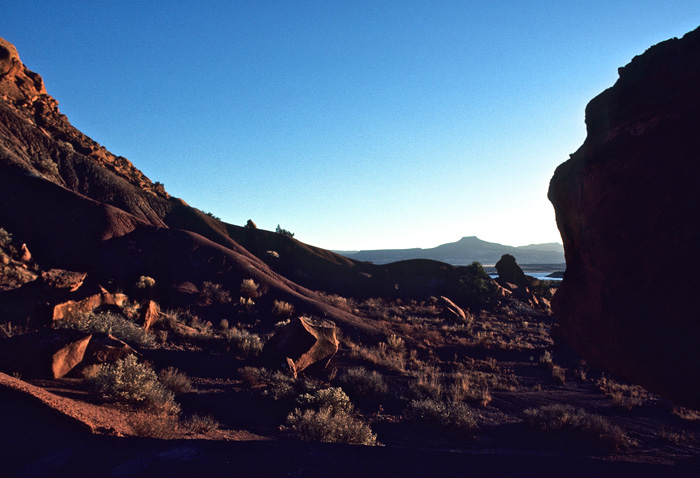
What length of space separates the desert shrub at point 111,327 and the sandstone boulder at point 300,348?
3589mm

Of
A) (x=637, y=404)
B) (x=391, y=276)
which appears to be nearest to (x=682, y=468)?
(x=637, y=404)

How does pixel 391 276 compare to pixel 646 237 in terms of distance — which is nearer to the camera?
pixel 646 237

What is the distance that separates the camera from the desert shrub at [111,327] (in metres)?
8.72

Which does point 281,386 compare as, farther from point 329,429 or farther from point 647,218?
point 647,218

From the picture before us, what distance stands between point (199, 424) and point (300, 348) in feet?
15.8

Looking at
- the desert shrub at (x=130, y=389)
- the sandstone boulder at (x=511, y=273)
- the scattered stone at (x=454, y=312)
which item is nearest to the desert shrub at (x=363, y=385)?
the desert shrub at (x=130, y=389)

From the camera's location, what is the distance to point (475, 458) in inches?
180

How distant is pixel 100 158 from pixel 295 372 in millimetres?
34580

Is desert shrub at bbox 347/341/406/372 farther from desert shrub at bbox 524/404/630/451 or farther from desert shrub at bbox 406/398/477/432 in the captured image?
desert shrub at bbox 524/404/630/451

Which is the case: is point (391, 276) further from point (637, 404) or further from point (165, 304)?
point (637, 404)

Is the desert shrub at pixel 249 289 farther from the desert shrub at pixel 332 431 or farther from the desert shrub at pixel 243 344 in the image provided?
the desert shrub at pixel 332 431

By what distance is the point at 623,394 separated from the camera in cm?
1088

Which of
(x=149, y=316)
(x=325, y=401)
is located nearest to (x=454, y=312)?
(x=325, y=401)

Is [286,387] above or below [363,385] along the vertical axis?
above
